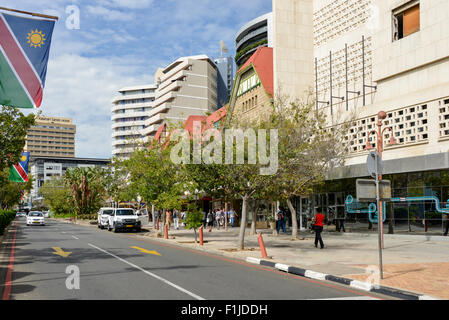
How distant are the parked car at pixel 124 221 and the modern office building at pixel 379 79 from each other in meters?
13.0

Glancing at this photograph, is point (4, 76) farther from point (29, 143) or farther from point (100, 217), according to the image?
point (29, 143)

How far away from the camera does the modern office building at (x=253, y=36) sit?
8494 centimetres

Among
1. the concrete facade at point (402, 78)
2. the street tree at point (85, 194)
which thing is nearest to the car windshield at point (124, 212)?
the concrete facade at point (402, 78)

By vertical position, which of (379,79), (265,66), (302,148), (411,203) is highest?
(265,66)

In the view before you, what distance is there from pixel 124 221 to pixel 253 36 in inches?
2575

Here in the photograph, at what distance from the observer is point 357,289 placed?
1005cm

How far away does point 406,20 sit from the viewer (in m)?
26.4

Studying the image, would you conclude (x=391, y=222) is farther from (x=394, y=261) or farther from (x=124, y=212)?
(x=124, y=212)

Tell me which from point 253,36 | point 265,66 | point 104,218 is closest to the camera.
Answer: point 104,218

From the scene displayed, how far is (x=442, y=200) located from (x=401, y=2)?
39.9 ft

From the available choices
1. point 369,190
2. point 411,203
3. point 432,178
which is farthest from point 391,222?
point 369,190

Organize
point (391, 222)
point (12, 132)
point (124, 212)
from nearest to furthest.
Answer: point (12, 132), point (391, 222), point (124, 212)

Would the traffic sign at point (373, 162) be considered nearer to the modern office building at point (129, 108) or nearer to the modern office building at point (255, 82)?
the modern office building at point (255, 82)
